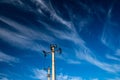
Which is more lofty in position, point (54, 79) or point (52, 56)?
point (52, 56)

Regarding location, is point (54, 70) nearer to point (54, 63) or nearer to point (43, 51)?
point (54, 63)

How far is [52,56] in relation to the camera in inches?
1657

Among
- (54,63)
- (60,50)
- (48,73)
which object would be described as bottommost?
(54,63)

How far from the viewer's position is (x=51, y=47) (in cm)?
4288

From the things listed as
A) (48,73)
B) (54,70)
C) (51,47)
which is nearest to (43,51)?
(51,47)

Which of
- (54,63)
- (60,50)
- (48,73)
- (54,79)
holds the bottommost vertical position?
(54,79)

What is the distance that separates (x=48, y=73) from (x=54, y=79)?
27868 millimetres

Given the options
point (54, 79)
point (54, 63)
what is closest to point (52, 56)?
point (54, 63)

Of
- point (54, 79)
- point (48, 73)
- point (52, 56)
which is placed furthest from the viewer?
point (48, 73)

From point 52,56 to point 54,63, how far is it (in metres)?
1.66

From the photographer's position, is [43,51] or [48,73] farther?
[48,73]

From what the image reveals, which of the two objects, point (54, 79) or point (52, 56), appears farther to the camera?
point (52, 56)

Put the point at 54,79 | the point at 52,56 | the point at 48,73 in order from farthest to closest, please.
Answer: the point at 48,73 < the point at 52,56 < the point at 54,79

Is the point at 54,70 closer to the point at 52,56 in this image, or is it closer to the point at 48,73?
the point at 52,56
